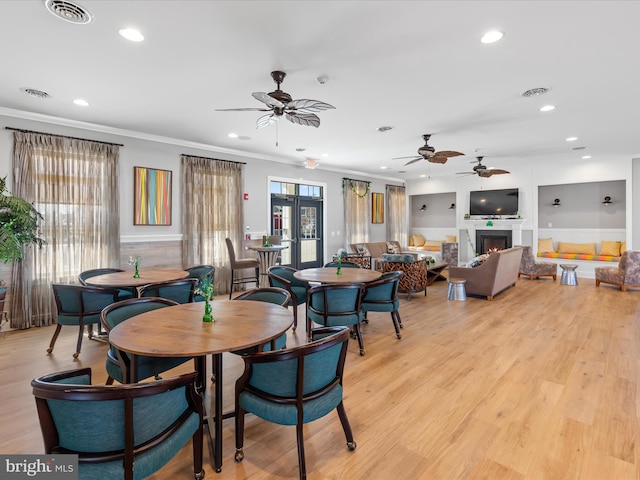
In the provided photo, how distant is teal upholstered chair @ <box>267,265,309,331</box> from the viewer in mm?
4269

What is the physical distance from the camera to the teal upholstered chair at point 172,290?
3639 millimetres

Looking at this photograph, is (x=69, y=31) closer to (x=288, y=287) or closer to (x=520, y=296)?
(x=288, y=287)

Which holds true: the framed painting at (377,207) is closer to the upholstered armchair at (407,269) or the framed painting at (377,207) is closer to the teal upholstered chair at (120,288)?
the upholstered armchair at (407,269)

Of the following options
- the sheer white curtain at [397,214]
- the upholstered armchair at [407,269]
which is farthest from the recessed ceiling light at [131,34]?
the sheer white curtain at [397,214]

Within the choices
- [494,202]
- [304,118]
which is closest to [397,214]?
[494,202]

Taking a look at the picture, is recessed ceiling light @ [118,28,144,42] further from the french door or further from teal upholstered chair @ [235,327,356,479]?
the french door

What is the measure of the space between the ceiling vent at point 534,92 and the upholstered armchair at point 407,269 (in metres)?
3.16

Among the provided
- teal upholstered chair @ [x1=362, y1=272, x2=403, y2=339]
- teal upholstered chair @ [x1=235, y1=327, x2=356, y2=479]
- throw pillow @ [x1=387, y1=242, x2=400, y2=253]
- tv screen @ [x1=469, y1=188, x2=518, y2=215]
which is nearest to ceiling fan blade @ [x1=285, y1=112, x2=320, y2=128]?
teal upholstered chair @ [x1=362, y1=272, x2=403, y2=339]

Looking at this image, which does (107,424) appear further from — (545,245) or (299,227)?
(545,245)

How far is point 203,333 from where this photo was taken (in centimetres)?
207

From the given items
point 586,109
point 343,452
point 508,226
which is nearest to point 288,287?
point 343,452

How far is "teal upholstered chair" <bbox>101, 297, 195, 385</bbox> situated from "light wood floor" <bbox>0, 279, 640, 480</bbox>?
1.98 feet

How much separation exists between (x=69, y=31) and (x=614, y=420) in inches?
206

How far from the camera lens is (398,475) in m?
1.97
